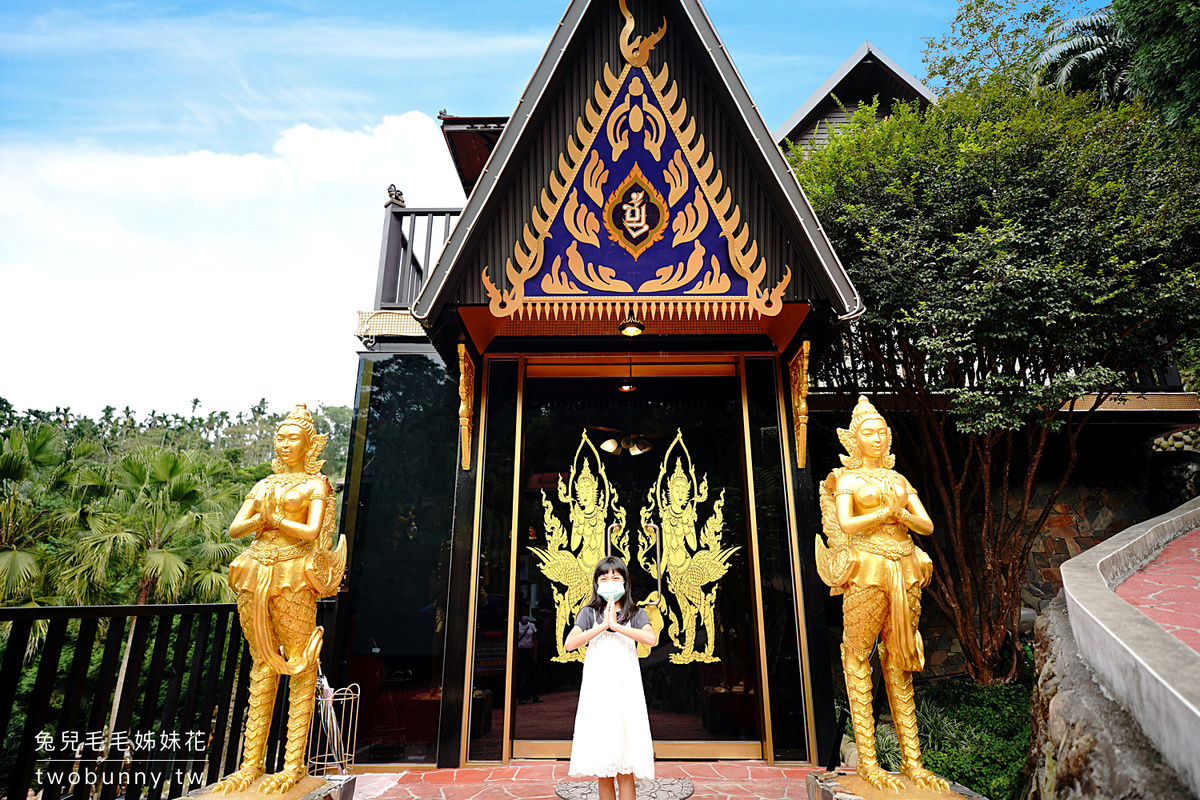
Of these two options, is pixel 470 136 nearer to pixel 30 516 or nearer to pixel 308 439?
pixel 308 439

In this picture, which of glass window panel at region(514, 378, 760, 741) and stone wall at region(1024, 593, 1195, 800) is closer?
stone wall at region(1024, 593, 1195, 800)

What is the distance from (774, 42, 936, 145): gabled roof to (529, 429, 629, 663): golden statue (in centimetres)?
637

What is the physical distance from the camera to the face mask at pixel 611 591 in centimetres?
335

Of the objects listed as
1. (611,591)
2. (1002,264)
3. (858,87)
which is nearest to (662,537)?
(611,591)

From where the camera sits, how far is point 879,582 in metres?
3.38

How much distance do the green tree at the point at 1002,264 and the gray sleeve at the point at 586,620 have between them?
385 cm

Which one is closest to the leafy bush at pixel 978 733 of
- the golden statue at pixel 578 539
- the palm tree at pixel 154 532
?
the golden statue at pixel 578 539

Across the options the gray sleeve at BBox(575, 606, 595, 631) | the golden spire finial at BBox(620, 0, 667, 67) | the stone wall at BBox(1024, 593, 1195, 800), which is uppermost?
the golden spire finial at BBox(620, 0, 667, 67)

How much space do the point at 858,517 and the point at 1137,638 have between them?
1.24m

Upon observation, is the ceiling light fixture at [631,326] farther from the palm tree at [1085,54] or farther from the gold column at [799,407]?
the palm tree at [1085,54]

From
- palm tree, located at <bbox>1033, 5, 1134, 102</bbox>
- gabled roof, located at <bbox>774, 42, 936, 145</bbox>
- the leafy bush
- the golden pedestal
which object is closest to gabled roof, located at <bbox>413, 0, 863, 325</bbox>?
the golden pedestal

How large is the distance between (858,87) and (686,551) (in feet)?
28.7

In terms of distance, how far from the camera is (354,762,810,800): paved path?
4.22 meters

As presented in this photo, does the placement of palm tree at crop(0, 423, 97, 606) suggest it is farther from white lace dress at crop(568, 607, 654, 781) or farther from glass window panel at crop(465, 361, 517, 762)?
white lace dress at crop(568, 607, 654, 781)
